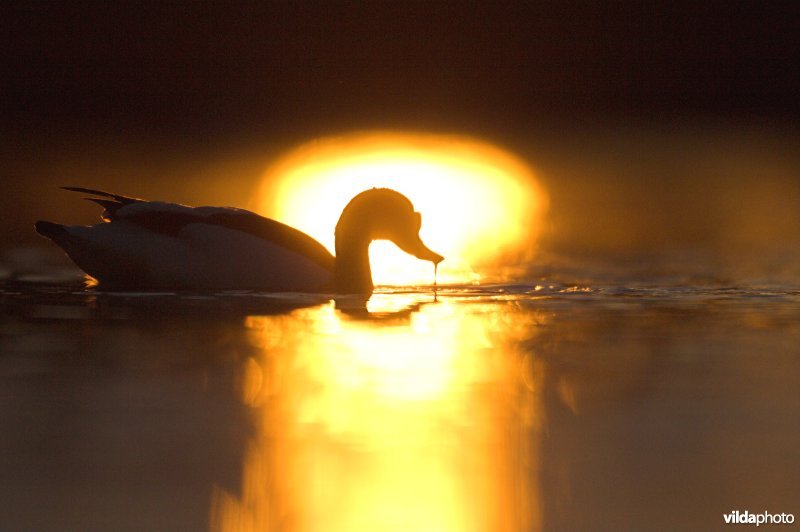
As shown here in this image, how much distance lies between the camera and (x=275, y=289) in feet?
34.9

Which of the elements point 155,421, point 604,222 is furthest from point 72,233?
point 604,222

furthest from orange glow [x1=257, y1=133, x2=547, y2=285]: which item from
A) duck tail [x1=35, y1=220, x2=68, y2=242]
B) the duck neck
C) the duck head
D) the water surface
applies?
the water surface

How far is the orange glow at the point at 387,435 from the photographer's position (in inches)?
168

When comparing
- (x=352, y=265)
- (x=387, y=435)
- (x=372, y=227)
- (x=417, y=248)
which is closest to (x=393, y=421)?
(x=387, y=435)

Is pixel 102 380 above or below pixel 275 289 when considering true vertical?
below

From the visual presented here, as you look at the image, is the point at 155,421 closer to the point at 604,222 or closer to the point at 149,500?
the point at 149,500

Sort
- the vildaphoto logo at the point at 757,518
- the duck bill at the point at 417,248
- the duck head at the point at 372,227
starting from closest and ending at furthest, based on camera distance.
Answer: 1. the vildaphoto logo at the point at 757,518
2. the duck head at the point at 372,227
3. the duck bill at the point at 417,248

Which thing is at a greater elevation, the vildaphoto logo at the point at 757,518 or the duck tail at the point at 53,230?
the duck tail at the point at 53,230

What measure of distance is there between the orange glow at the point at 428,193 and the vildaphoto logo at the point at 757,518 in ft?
25.3

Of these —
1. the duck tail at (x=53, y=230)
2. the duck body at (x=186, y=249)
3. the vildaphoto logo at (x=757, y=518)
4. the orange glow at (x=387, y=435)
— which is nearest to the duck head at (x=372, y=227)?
the duck body at (x=186, y=249)

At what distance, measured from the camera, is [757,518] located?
427cm

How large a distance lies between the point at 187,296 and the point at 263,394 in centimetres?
426

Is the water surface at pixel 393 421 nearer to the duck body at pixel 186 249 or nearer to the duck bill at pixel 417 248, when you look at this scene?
the duck body at pixel 186 249

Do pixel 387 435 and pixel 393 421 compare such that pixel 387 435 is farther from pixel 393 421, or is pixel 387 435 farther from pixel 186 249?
pixel 186 249
